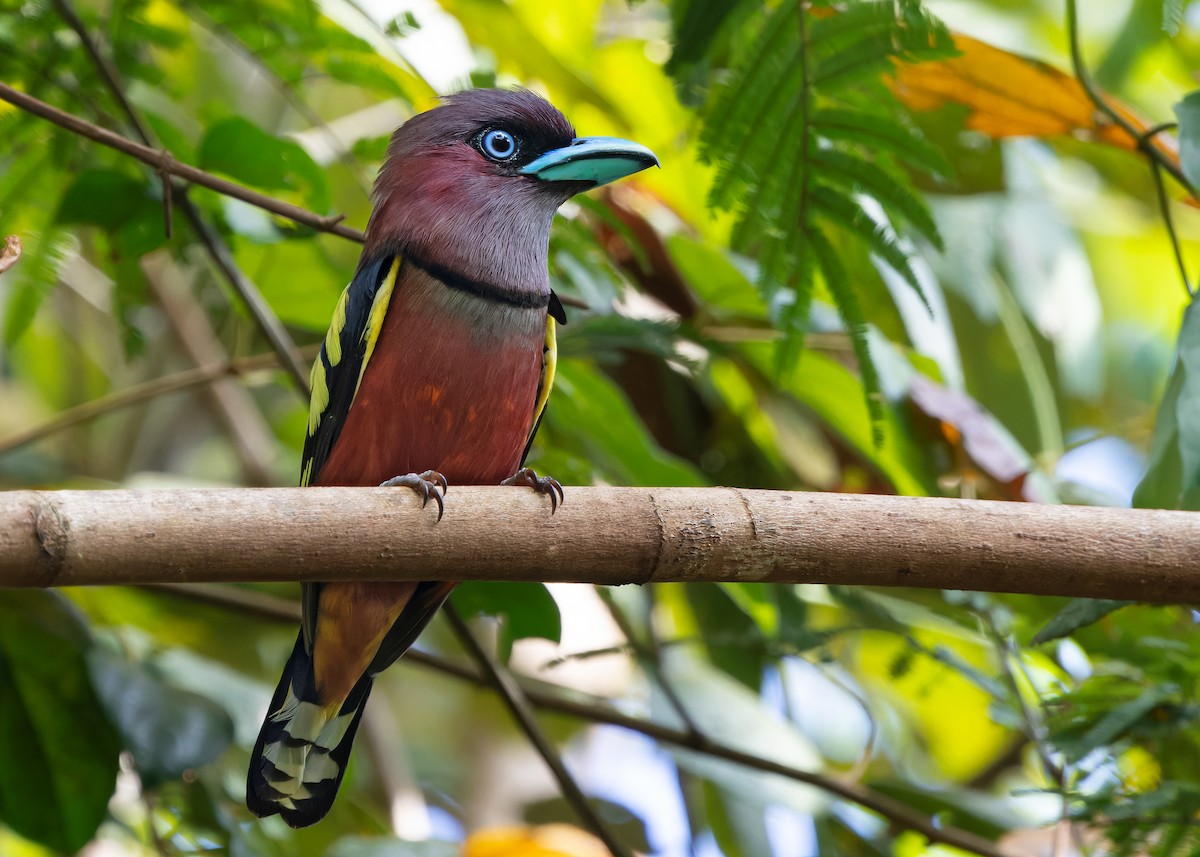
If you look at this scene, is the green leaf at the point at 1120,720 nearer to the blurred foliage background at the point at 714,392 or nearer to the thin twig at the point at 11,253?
the blurred foliage background at the point at 714,392

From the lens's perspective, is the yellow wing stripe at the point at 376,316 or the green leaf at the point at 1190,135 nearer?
the green leaf at the point at 1190,135

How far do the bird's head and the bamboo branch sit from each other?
1.11m

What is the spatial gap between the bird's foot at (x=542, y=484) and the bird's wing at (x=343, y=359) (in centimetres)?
47

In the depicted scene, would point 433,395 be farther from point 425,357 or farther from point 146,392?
point 146,392

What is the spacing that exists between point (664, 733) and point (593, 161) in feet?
6.11

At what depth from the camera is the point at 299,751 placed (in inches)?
125

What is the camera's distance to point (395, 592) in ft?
10.8

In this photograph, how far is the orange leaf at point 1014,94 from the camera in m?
3.55

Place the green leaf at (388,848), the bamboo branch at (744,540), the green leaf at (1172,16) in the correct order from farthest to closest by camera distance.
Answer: the green leaf at (388,848) < the green leaf at (1172,16) < the bamboo branch at (744,540)

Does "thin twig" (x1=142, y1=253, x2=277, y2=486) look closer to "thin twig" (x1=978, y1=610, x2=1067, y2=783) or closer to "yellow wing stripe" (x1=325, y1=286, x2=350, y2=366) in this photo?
"yellow wing stripe" (x1=325, y1=286, x2=350, y2=366)

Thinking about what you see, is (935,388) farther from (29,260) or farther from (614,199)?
(29,260)

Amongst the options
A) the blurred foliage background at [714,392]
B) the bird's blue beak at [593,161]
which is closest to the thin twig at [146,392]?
the blurred foliage background at [714,392]

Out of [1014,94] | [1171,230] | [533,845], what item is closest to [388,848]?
[533,845]

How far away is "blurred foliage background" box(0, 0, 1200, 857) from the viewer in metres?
A: 3.18
